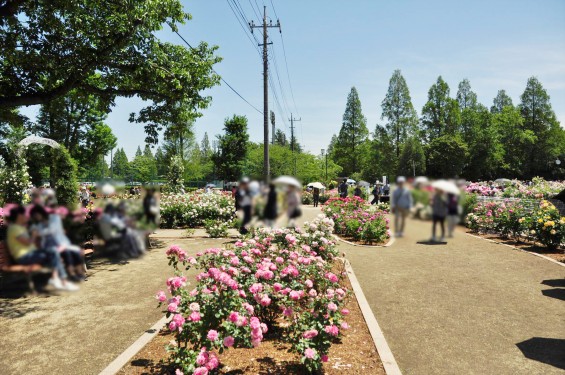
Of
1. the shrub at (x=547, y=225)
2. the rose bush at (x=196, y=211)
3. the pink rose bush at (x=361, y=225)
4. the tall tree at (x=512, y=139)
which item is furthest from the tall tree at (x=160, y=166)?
the shrub at (x=547, y=225)

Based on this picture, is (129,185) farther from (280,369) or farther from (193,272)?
(193,272)

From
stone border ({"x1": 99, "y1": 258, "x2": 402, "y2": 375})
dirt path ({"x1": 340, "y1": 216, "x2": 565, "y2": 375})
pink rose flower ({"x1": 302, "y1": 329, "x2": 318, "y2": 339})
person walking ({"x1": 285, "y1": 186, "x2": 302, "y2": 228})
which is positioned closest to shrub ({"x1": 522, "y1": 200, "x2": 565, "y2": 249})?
dirt path ({"x1": 340, "y1": 216, "x2": 565, "y2": 375})

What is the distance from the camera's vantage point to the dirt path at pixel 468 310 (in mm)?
7785

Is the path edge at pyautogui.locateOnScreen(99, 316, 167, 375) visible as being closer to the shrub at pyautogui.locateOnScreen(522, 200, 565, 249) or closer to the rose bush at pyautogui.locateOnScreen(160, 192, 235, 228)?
the rose bush at pyautogui.locateOnScreen(160, 192, 235, 228)

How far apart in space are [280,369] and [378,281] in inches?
263

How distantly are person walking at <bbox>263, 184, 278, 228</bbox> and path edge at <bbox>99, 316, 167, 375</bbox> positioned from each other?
24.7 feet

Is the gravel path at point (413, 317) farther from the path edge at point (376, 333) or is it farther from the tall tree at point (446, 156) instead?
the tall tree at point (446, 156)

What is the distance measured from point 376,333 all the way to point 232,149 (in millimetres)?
7563

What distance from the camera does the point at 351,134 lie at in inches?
119

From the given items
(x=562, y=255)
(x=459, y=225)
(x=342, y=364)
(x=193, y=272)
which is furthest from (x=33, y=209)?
(x=562, y=255)

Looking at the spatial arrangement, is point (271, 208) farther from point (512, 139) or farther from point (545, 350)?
point (545, 350)

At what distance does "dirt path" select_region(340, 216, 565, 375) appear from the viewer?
7.79 m

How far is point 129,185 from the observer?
118 cm

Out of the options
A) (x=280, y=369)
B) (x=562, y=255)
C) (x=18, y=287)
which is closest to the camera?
(x=18, y=287)
